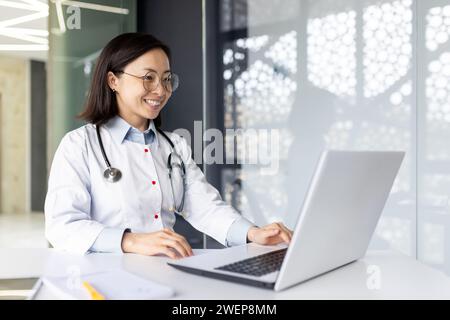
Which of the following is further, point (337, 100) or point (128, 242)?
point (337, 100)

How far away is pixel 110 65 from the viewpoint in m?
1.88

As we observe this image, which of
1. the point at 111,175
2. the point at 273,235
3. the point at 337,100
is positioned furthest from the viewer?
the point at 337,100

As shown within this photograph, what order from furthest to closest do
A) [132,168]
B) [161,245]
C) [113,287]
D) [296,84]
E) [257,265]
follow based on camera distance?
1. [296,84]
2. [132,168]
3. [161,245]
4. [257,265]
5. [113,287]

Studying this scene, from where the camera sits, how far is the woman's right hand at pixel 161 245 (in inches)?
51.3

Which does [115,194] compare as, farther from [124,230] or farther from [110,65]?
[110,65]

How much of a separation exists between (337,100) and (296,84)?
301mm

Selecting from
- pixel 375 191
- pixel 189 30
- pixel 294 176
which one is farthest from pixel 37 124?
pixel 375 191

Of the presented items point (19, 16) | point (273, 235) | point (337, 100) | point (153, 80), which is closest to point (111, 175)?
point (153, 80)

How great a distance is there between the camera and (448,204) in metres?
2.93

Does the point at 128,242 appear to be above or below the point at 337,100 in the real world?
below

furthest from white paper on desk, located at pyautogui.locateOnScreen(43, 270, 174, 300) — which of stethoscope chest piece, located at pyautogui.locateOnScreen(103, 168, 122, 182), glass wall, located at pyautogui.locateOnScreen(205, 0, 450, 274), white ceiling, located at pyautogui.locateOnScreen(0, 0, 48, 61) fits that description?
white ceiling, located at pyautogui.locateOnScreen(0, 0, 48, 61)

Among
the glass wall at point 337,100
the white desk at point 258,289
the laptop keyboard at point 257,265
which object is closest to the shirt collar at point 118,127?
the white desk at point 258,289

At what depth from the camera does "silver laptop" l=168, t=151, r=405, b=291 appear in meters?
0.92

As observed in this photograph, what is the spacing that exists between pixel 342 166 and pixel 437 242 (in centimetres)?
232
